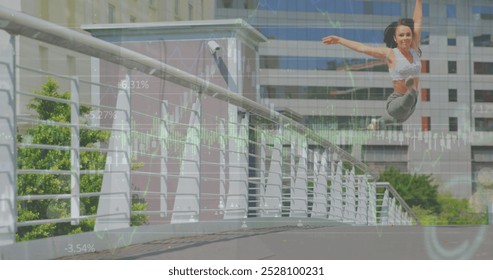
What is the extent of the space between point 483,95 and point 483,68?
11cm

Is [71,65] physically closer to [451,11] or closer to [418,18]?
[418,18]

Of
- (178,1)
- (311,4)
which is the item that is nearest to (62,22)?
(178,1)

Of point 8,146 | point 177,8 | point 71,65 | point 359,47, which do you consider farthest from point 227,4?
point 8,146

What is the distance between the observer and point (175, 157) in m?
3.95

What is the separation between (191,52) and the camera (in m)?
3.53

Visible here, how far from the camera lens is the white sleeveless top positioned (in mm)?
3529

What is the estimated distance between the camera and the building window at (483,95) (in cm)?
346

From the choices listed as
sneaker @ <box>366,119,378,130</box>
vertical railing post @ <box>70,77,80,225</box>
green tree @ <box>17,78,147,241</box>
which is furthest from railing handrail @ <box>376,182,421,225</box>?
vertical railing post @ <box>70,77,80,225</box>

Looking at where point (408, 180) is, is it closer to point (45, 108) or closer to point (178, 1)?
point (178, 1)

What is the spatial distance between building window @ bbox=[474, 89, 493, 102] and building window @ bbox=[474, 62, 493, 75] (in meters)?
0.07

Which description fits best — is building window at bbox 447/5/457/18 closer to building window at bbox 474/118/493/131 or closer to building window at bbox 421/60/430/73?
building window at bbox 421/60/430/73

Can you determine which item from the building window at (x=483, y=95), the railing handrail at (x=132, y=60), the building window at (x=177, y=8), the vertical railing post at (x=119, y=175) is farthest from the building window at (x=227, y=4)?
the building window at (x=483, y=95)

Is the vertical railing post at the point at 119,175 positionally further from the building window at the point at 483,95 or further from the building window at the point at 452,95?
the building window at the point at 483,95

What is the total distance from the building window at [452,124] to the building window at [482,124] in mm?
79
